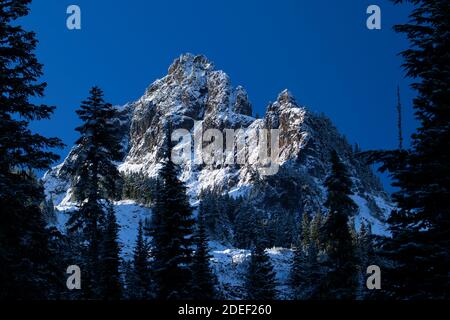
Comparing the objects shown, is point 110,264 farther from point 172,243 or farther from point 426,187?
point 426,187

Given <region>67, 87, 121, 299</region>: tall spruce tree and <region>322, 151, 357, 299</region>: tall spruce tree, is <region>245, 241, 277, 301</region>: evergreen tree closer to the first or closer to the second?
<region>322, 151, 357, 299</region>: tall spruce tree

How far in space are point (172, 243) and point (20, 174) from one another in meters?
10.6

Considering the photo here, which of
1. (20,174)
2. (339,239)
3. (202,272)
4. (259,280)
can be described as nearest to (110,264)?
(202,272)

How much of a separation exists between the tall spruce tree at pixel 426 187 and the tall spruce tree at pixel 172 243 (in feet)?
42.5

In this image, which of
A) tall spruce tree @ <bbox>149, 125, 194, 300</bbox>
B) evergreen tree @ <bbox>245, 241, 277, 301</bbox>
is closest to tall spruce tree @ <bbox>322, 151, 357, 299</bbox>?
tall spruce tree @ <bbox>149, 125, 194, 300</bbox>

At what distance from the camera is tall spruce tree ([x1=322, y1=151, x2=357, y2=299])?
29.4 m

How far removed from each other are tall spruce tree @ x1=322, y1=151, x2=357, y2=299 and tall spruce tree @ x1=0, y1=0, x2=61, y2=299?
55.8ft

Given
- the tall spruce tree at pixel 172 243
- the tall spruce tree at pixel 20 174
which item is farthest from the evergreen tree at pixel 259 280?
the tall spruce tree at pixel 20 174

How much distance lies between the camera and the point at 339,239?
30000 millimetres

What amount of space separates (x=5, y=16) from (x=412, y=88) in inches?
489

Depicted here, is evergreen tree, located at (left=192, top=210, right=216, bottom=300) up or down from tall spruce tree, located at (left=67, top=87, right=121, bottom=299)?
down

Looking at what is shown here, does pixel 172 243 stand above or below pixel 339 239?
below

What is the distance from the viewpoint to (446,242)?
533 inches
